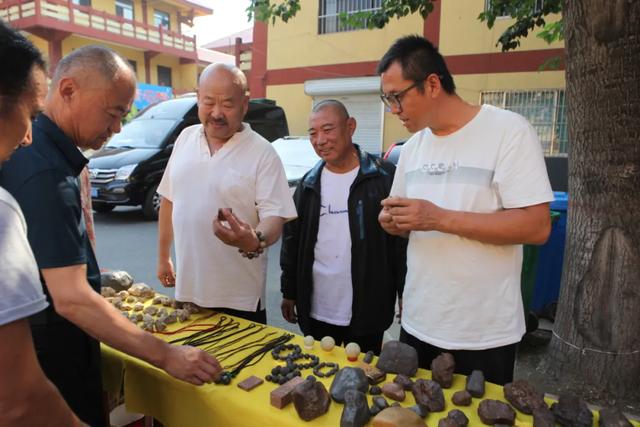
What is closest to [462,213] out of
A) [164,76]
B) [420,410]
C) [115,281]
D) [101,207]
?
[420,410]

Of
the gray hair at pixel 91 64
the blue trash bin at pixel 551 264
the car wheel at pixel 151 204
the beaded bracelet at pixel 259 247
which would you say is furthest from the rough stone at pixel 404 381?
the car wheel at pixel 151 204

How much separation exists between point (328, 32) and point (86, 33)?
33.5 feet

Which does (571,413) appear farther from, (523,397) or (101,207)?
(101,207)

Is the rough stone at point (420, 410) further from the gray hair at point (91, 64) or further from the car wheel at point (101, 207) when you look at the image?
the car wheel at point (101, 207)

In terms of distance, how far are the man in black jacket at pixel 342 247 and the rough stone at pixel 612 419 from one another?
4.04ft

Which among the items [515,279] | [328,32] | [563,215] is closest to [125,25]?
[328,32]

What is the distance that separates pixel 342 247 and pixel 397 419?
1292mm

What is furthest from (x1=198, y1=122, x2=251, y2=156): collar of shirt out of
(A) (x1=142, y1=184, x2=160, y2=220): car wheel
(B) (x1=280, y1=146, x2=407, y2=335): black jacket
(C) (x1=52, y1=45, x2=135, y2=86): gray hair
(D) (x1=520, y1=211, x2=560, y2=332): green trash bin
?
(A) (x1=142, y1=184, x2=160, y2=220): car wheel

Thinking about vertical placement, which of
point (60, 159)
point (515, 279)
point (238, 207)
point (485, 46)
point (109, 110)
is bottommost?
point (515, 279)

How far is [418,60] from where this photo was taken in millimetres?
1699

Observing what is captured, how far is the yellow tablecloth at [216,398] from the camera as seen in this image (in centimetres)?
134

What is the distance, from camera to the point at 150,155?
7.72 m

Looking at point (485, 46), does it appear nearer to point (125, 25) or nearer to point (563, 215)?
point (563, 215)

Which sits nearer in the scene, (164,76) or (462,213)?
(462,213)
